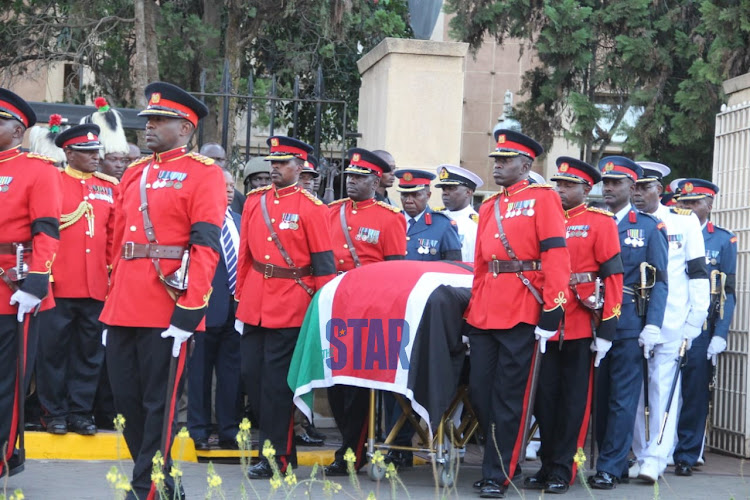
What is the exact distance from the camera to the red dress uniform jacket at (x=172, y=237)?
266 inches

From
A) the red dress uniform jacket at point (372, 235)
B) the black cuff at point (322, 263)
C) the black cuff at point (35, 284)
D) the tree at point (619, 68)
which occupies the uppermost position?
the tree at point (619, 68)

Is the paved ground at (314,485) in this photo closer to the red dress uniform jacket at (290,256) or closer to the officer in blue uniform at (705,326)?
the officer in blue uniform at (705,326)

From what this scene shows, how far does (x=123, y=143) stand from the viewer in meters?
10.3

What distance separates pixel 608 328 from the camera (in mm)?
8531

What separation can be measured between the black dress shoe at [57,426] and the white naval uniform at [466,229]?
3.68 meters

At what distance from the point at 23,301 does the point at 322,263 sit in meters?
2.14

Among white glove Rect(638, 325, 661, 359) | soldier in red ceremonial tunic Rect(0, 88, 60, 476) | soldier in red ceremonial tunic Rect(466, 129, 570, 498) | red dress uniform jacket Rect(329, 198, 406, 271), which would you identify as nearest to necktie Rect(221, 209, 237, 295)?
red dress uniform jacket Rect(329, 198, 406, 271)

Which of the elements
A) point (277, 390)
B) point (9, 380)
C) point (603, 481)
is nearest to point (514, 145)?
point (277, 390)

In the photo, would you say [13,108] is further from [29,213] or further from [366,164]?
[366,164]

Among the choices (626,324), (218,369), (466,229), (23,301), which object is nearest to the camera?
(23,301)

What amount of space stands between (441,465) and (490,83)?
23.3m

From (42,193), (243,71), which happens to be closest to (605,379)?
(42,193)

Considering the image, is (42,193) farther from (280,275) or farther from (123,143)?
(123,143)

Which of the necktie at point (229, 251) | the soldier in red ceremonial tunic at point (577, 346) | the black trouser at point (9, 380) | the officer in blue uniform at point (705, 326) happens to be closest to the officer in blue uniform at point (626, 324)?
the soldier in red ceremonial tunic at point (577, 346)
